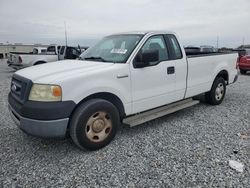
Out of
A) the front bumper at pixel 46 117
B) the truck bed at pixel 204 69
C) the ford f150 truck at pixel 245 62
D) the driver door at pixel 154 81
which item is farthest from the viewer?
the ford f150 truck at pixel 245 62

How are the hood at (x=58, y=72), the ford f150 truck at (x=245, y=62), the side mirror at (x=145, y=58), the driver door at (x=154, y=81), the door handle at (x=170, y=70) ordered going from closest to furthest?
the hood at (x=58, y=72) < the side mirror at (x=145, y=58) < the driver door at (x=154, y=81) < the door handle at (x=170, y=70) < the ford f150 truck at (x=245, y=62)

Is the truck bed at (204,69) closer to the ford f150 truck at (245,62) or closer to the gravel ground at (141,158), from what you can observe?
the gravel ground at (141,158)

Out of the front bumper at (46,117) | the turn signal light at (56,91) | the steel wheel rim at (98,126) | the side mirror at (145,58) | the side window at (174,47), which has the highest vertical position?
the side window at (174,47)

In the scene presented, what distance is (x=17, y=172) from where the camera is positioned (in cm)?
298

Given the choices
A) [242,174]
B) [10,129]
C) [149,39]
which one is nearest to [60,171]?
[10,129]

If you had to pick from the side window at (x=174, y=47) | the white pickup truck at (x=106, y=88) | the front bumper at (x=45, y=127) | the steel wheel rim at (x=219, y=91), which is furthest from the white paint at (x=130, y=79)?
the steel wheel rim at (x=219, y=91)

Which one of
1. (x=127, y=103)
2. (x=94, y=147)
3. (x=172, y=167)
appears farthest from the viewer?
(x=127, y=103)

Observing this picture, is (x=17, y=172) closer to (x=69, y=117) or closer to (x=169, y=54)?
(x=69, y=117)

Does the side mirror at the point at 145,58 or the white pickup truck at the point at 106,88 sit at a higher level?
the side mirror at the point at 145,58

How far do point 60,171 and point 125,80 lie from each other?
1674 mm

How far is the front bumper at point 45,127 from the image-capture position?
304cm

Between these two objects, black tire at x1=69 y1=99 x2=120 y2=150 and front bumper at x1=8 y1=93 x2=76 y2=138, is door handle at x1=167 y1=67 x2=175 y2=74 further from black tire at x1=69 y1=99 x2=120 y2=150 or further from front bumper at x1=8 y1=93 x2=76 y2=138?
front bumper at x1=8 y1=93 x2=76 y2=138

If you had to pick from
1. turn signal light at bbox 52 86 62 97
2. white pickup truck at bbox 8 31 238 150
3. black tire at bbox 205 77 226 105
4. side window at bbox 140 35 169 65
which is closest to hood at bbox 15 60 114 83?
white pickup truck at bbox 8 31 238 150

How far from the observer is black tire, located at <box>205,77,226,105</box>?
5.75 m
